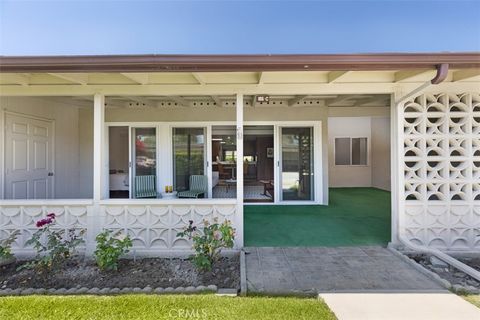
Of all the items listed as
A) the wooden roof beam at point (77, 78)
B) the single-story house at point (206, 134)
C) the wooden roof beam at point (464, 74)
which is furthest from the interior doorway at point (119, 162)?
the wooden roof beam at point (464, 74)

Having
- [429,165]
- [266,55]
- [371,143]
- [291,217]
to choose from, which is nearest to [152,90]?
[266,55]

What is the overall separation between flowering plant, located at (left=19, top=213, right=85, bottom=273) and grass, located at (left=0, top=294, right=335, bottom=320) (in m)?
0.72

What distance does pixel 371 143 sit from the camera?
438 inches

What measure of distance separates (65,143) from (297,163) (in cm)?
624

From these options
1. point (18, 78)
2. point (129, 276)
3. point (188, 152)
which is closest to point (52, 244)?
point (129, 276)

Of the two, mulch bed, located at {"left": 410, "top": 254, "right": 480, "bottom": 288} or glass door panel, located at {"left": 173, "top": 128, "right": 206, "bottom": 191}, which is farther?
glass door panel, located at {"left": 173, "top": 128, "right": 206, "bottom": 191}

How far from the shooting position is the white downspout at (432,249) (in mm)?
3264

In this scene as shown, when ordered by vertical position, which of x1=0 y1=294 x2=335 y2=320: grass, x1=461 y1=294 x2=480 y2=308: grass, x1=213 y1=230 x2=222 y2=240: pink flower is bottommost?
x1=461 y1=294 x2=480 y2=308: grass

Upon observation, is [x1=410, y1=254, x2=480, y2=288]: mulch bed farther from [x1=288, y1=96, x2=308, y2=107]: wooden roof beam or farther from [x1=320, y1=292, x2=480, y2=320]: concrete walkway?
[x1=288, y1=96, x2=308, y2=107]: wooden roof beam

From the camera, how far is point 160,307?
273cm

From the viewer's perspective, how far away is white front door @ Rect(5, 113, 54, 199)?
5547mm

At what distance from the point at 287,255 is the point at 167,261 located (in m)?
1.80

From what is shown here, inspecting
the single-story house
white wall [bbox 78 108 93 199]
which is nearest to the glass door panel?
the single-story house

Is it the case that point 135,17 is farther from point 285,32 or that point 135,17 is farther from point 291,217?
point 291,217
